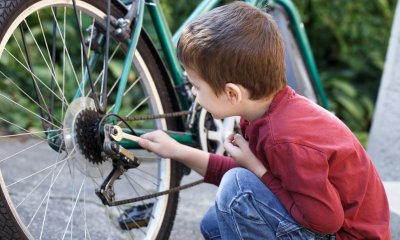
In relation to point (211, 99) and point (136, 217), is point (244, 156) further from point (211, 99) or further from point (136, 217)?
point (136, 217)

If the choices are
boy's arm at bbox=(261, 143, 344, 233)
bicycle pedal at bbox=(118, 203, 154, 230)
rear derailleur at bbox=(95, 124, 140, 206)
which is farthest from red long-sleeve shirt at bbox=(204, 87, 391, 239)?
bicycle pedal at bbox=(118, 203, 154, 230)

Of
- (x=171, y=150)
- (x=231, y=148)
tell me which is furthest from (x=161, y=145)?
(x=231, y=148)

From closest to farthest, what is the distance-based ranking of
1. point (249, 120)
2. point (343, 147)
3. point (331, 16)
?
point (343, 147) < point (249, 120) < point (331, 16)

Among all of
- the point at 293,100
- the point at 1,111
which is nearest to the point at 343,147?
the point at 293,100

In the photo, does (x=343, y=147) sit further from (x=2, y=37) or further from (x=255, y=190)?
(x=2, y=37)

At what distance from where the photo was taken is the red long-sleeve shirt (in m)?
2.05

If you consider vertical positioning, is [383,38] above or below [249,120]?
below

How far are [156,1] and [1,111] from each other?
2429mm

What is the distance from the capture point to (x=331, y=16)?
656cm

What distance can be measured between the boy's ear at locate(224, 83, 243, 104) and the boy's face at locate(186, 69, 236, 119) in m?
0.02

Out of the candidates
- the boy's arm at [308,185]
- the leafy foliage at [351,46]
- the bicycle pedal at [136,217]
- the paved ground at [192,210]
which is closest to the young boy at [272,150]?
the boy's arm at [308,185]

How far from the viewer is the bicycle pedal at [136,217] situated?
2.86 m

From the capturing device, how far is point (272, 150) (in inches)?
81.7

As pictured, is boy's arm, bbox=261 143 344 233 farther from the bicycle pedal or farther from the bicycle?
the bicycle pedal
